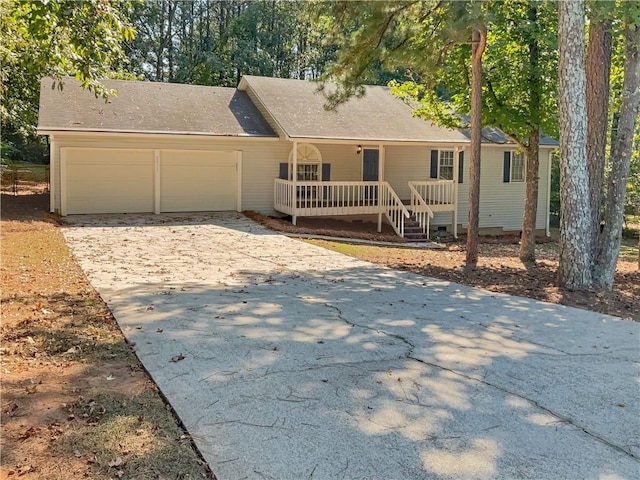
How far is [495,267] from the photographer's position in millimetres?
11805

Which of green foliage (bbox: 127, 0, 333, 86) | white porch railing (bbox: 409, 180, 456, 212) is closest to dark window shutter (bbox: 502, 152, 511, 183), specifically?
white porch railing (bbox: 409, 180, 456, 212)

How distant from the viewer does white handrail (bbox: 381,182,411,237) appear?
17438 millimetres

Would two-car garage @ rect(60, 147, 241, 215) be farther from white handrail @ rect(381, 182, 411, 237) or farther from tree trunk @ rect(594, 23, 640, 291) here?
tree trunk @ rect(594, 23, 640, 291)

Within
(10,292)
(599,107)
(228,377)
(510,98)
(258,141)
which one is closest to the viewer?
(228,377)

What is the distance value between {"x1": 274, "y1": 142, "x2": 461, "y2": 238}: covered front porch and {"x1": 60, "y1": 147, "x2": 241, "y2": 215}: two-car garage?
1828 mm

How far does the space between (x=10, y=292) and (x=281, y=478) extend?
5507 mm

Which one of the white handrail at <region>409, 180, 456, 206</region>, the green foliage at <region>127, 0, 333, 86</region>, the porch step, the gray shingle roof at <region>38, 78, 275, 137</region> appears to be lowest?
the porch step

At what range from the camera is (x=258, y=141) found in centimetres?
1834

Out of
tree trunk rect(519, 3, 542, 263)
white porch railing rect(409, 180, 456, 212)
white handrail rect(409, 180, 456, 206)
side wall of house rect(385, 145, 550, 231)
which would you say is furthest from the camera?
side wall of house rect(385, 145, 550, 231)

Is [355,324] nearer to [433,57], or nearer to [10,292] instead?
[10,292]

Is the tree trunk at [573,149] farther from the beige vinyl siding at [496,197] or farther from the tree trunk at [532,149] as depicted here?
the beige vinyl siding at [496,197]

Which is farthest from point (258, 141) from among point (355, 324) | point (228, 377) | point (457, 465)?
point (457, 465)

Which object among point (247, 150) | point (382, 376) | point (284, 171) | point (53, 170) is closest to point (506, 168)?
point (284, 171)

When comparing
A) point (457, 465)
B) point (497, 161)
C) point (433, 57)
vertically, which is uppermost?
point (433, 57)
